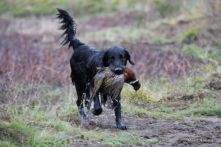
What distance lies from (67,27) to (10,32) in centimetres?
1401

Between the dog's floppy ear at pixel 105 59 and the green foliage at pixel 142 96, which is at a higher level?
the dog's floppy ear at pixel 105 59

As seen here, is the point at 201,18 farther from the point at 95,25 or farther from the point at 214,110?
the point at 214,110

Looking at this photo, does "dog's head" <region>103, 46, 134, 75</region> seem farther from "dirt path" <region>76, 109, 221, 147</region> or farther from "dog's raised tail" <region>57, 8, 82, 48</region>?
"dog's raised tail" <region>57, 8, 82, 48</region>

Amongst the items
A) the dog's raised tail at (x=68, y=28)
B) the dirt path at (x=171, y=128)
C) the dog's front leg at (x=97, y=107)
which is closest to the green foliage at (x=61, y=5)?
the dog's raised tail at (x=68, y=28)

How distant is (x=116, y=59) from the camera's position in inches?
360

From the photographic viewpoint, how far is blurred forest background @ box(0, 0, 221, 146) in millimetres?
8875

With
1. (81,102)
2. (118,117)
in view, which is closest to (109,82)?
(118,117)

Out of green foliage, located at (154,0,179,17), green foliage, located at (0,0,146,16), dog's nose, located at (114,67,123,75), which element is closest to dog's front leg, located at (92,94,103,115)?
dog's nose, located at (114,67,123,75)

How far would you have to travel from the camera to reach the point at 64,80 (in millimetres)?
15586

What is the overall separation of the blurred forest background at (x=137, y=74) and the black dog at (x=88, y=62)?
325 mm

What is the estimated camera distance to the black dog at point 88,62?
9172 mm

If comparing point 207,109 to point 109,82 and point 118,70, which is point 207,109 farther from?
point 118,70

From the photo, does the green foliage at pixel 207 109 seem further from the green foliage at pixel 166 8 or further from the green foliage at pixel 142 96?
the green foliage at pixel 166 8

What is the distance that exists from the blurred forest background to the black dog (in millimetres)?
325
